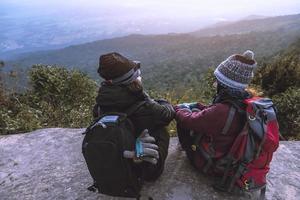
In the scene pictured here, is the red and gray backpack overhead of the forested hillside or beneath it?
overhead

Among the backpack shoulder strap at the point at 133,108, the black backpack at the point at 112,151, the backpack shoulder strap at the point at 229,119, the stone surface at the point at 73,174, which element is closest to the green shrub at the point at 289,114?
the stone surface at the point at 73,174

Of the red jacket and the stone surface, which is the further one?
the stone surface

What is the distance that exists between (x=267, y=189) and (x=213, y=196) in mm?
654

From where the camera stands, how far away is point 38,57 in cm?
10862

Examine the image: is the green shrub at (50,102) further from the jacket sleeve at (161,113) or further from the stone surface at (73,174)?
the jacket sleeve at (161,113)

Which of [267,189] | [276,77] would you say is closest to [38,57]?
[276,77]

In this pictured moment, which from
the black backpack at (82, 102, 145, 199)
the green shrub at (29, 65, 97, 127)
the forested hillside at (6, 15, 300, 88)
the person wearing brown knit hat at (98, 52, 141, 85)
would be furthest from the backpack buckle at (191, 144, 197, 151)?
the forested hillside at (6, 15, 300, 88)

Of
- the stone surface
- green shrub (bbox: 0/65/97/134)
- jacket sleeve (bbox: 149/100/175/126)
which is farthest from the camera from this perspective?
green shrub (bbox: 0/65/97/134)

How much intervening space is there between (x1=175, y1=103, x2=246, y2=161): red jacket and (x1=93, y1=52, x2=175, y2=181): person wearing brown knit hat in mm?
297

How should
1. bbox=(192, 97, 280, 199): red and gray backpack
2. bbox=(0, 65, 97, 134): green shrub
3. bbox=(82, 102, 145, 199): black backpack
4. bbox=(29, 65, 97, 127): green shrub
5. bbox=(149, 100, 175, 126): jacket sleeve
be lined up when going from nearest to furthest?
bbox=(82, 102, 145, 199): black backpack, bbox=(192, 97, 280, 199): red and gray backpack, bbox=(149, 100, 175, 126): jacket sleeve, bbox=(0, 65, 97, 134): green shrub, bbox=(29, 65, 97, 127): green shrub

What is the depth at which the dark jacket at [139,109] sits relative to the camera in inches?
136

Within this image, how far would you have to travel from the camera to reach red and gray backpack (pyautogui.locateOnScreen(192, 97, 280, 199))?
3355mm

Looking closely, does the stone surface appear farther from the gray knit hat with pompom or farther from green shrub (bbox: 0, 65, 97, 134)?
green shrub (bbox: 0, 65, 97, 134)

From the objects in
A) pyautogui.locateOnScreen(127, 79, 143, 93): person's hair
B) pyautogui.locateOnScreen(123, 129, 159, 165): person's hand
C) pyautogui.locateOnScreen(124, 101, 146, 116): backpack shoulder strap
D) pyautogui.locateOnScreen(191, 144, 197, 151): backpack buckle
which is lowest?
pyautogui.locateOnScreen(191, 144, 197, 151): backpack buckle
